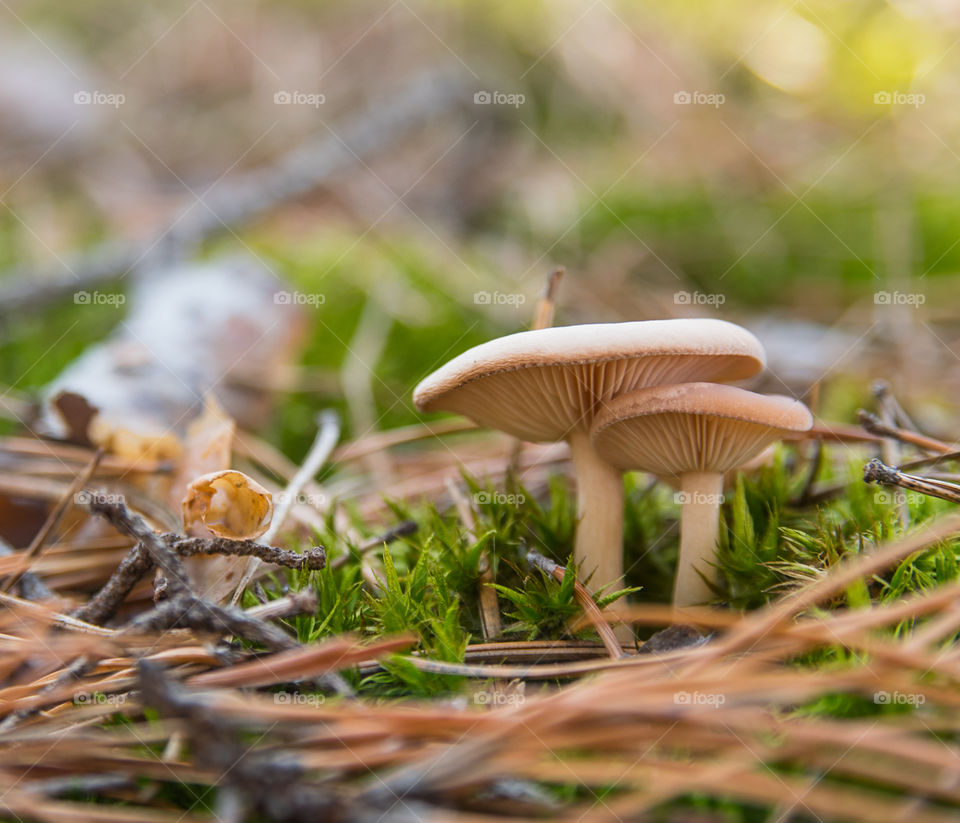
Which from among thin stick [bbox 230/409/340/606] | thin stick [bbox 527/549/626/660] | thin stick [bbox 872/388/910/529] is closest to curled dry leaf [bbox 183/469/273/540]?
thin stick [bbox 230/409/340/606]

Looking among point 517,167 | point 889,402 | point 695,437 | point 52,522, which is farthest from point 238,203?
point 889,402

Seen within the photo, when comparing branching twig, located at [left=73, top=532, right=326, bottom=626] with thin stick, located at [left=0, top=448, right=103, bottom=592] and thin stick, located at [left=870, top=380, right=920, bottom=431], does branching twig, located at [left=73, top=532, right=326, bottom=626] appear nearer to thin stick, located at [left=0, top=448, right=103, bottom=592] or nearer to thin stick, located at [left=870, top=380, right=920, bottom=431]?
thin stick, located at [left=0, top=448, right=103, bottom=592]

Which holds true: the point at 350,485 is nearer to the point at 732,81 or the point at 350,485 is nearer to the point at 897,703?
the point at 897,703

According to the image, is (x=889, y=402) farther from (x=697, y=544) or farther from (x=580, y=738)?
(x=580, y=738)

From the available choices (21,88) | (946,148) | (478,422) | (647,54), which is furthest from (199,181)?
(946,148)

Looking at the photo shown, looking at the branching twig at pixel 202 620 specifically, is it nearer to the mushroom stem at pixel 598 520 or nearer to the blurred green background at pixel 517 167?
the mushroom stem at pixel 598 520

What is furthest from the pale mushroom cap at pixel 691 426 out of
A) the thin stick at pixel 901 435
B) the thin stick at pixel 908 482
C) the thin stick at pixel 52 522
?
the thin stick at pixel 52 522
